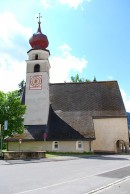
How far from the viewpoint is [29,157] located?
28031mm

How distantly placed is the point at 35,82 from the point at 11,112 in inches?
435

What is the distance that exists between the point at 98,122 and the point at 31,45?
15371 millimetres

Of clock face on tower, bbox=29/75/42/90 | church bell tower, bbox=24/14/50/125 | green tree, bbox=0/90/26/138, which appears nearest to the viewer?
green tree, bbox=0/90/26/138

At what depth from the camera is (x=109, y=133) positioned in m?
44.1

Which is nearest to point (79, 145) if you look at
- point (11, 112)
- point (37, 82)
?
point (11, 112)

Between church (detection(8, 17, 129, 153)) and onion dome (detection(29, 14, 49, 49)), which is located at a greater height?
onion dome (detection(29, 14, 49, 49))

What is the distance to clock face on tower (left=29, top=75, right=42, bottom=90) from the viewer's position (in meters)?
44.3

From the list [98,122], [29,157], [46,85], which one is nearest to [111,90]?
[98,122]

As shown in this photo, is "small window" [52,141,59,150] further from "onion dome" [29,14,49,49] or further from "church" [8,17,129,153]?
"onion dome" [29,14,49,49]

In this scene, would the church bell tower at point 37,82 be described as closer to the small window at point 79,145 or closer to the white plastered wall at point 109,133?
the small window at point 79,145

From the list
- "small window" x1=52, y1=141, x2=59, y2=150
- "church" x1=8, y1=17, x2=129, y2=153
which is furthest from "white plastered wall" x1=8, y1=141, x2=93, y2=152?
"small window" x1=52, y1=141, x2=59, y2=150

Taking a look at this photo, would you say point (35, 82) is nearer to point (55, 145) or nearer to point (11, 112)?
point (55, 145)

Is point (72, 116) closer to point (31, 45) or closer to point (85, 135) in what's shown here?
point (85, 135)

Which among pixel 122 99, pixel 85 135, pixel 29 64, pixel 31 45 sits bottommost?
pixel 85 135
